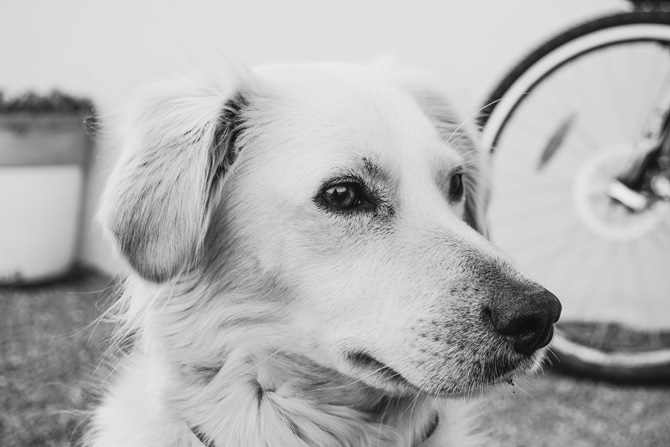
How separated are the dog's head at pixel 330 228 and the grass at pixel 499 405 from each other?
0.76 meters

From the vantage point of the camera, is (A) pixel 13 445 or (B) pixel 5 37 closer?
(A) pixel 13 445

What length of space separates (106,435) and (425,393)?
73cm

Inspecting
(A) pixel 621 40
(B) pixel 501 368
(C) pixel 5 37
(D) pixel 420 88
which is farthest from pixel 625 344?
(C) pixel 5 37

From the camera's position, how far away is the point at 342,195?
1.40 meters

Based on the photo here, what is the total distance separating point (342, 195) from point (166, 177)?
36cm

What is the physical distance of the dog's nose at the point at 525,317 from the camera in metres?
1.22

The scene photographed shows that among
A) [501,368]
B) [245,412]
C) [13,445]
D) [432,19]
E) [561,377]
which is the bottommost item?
[13,445]

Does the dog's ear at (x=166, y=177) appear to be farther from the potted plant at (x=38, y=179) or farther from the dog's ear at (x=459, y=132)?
the potted plant at (x=38, y=179)

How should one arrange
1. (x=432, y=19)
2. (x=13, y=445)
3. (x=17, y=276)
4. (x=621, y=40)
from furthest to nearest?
1. (x=17, y=276)
2. (x=432, y=19)
3. (x=621, y=40)
4. (x=13, y=445)

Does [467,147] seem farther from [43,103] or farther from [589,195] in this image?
[43,103]

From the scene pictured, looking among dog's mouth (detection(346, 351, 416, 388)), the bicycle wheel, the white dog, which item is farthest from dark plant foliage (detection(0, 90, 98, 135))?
Answer: dog's mouth (detection(346, 351, 416, 388))

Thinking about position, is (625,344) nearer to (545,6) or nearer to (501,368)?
(545,6)

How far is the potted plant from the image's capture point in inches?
151

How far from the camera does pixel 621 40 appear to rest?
8.52 feet
